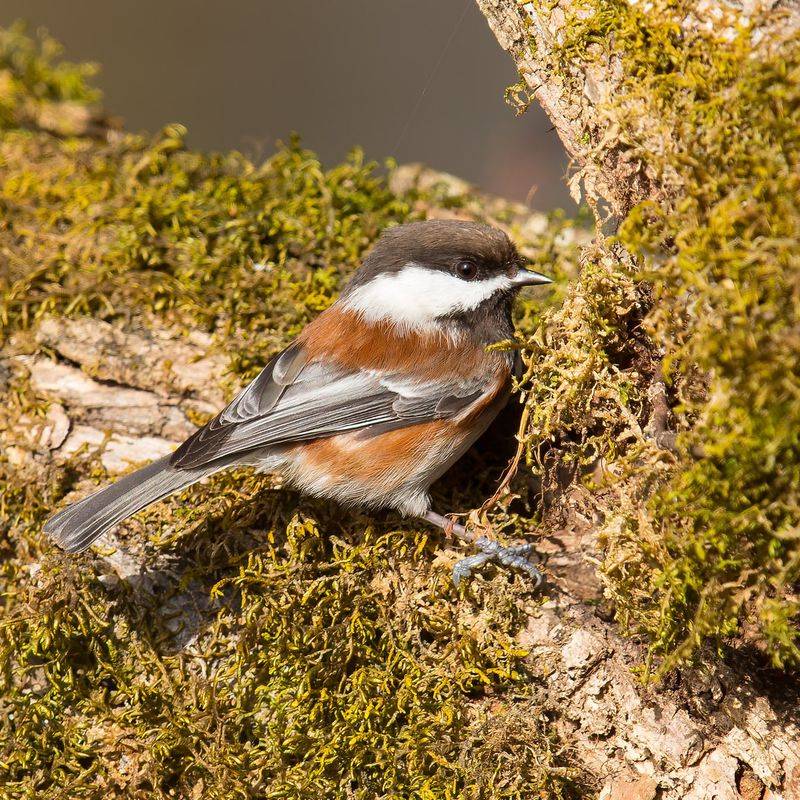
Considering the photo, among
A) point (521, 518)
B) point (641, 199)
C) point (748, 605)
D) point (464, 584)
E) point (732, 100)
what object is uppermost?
point (732, 100)

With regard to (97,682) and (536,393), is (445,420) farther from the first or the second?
(97,682)

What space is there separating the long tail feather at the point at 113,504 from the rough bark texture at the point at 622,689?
3.78ft

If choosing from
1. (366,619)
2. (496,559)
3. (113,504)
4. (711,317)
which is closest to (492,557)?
(496,559)

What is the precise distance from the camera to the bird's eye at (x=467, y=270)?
2.54m

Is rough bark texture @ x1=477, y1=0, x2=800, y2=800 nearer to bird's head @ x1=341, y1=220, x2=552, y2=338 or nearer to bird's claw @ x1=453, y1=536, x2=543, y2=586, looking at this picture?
bird's claw @ x1=453, y1=536, x2=543, y2=586

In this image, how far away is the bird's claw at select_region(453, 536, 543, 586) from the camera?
207cm

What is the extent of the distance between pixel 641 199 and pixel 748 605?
102 cm

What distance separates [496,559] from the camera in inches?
82.7

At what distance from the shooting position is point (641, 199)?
182cm

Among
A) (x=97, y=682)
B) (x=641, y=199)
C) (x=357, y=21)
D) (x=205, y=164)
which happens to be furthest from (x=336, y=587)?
(x=357, y=21)

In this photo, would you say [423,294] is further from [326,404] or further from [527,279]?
[326,404]

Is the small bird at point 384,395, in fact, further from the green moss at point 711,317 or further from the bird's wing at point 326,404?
the green moss at point 711,317

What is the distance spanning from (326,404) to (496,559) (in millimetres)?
763

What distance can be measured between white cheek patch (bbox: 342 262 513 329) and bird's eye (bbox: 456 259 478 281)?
17 millimetres
